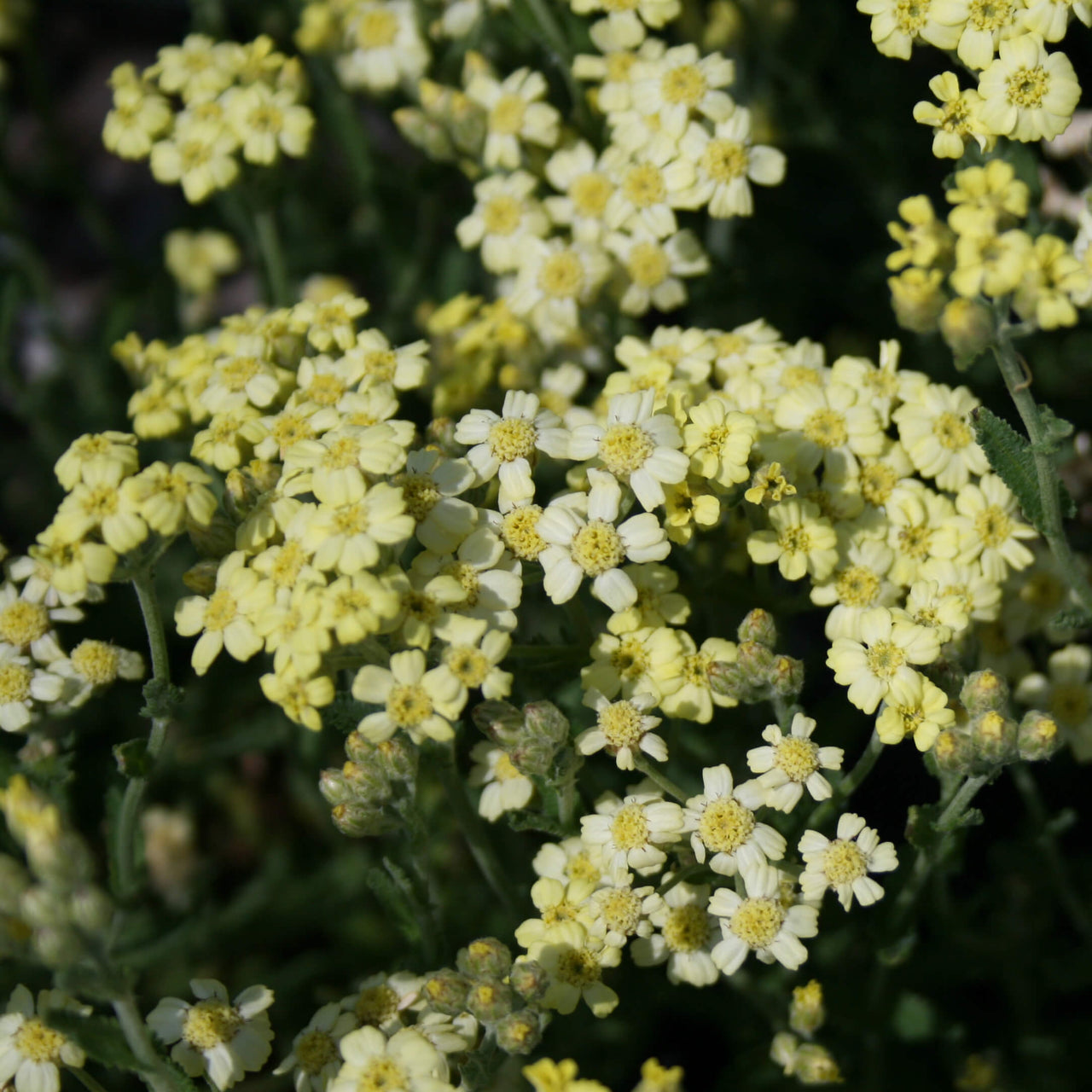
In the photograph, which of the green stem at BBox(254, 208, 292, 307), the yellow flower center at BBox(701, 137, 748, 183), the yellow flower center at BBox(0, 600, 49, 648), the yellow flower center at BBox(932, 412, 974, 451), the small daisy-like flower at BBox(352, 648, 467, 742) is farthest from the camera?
the green stem at BBox(254, 208, 292, 307)

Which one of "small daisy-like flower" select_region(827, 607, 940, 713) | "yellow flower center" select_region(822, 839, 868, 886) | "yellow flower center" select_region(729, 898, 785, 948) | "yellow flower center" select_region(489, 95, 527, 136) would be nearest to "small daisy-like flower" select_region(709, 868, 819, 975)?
"yellow flower center" select_region(729, 898, 785, 948)

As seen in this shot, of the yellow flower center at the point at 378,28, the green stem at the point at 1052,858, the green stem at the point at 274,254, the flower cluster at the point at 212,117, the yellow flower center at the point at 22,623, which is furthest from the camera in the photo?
the yellow flower center at the point at 378,28

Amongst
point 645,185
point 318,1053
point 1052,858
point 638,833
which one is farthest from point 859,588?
point 318,1053

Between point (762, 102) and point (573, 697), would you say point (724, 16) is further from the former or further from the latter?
point (573, 697)

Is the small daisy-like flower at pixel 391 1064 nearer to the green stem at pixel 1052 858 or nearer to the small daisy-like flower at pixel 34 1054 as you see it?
the small daisy-like flower at pixel 34 1054

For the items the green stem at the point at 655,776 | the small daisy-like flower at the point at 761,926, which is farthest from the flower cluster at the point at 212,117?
the small daisy-like flower at the point at 761,926

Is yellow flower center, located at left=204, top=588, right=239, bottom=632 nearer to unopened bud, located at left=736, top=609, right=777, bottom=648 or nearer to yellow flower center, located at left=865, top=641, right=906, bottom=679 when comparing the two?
unopened bud, located at left=736, top=609, right=777, bottom=648
